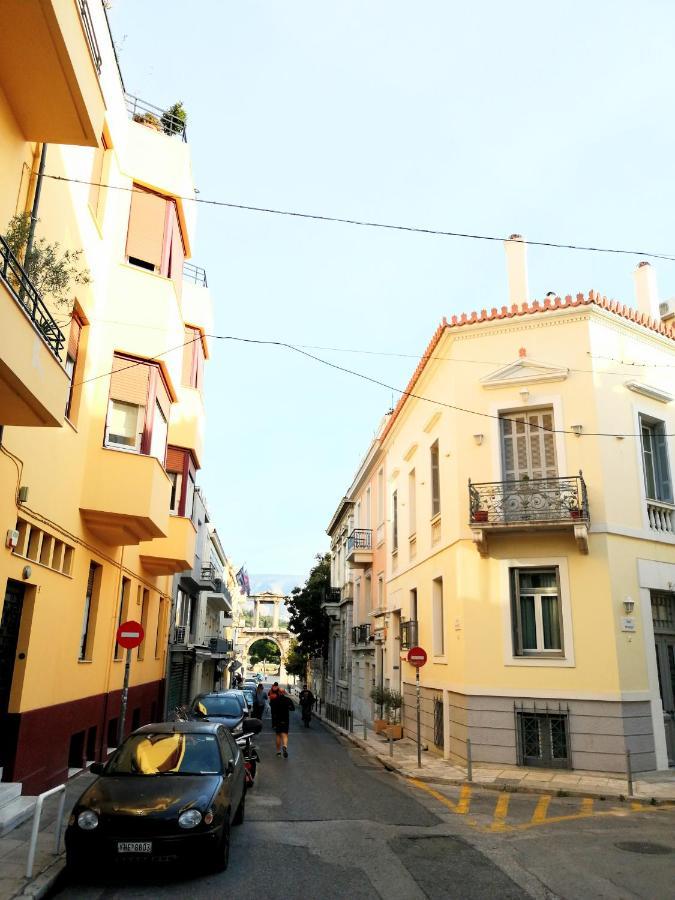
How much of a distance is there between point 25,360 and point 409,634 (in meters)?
17.3

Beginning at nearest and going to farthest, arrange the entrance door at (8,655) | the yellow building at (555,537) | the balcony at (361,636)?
the entrance door at (8,655), the yellow building at (555,537), the balcony at (361,636)

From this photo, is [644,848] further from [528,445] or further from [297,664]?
[297,664]

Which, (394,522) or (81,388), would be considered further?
(394,522)

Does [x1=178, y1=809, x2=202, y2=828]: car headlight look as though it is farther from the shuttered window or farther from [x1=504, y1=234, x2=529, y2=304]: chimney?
[x1=504, y1=234, x2=529, y2=304]: chimney

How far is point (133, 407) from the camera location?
1380 centimetres

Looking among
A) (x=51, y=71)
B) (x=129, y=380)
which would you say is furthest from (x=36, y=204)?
(x=129, y=380)

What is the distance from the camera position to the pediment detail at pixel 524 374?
1673 centimetres

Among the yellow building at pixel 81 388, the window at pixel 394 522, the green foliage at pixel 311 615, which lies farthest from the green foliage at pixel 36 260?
the green foliage at pixel 311 615

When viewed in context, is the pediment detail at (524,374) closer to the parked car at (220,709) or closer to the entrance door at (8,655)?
the parked car at (220,709)

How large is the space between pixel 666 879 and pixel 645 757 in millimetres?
8276

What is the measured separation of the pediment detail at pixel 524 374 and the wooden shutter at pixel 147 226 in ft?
27.5

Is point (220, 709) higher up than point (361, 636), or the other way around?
point (361, 636)

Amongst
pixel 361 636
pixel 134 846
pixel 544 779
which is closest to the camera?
pixel 134 846

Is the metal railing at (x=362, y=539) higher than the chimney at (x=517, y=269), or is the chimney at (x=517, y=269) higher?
the chimney at (x=517, y=269)
